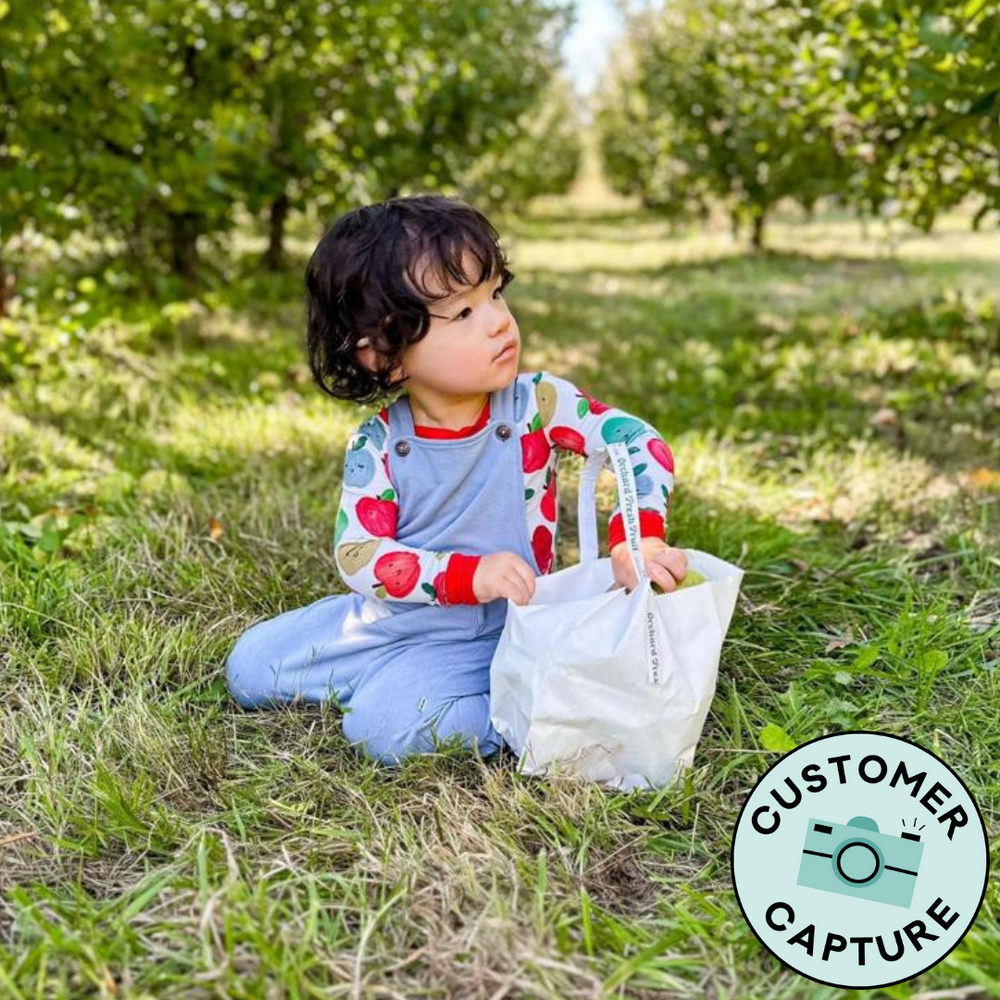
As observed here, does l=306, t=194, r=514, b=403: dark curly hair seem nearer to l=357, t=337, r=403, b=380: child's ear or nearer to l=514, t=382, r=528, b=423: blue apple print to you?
l=357, t=337, r=403, b=380: child's ear

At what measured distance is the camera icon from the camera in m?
1.55

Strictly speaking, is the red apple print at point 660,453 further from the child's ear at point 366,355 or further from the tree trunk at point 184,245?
the tree trunk at point 184,245

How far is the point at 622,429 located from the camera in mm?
2145

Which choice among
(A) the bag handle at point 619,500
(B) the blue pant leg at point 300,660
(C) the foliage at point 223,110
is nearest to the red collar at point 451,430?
(A) the bag handle at point 619,500

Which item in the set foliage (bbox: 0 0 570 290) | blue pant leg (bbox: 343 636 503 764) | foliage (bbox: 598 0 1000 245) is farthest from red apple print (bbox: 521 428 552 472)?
foliage (bbox: 0 0 570 290)

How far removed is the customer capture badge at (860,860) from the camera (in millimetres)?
1471

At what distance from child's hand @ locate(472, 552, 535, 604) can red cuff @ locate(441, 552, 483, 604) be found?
0.01 meters

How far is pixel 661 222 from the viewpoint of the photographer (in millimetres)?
20391

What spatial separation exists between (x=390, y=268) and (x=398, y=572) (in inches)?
21.2

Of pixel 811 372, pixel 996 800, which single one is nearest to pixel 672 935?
pixel 996 800

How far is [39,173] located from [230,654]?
2883 millimetres

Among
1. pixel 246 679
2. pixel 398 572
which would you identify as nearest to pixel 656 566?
pixel 398 572

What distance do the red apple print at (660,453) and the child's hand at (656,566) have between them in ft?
0.76

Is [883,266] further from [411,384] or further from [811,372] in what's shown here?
[411,384]
